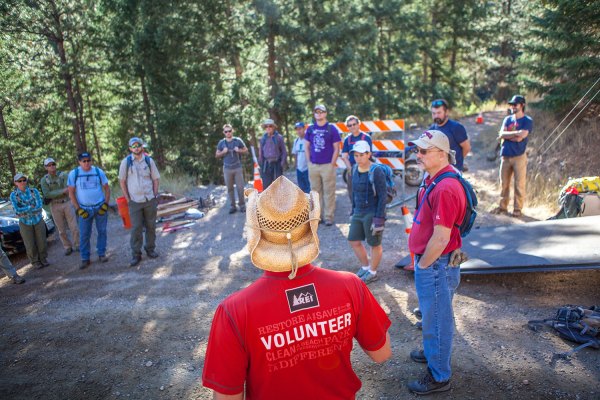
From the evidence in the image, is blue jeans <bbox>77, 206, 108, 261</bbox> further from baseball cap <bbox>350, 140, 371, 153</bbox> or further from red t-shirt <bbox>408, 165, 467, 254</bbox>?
red t-shirt <bbox>408, 165, 467, 254</bbox>

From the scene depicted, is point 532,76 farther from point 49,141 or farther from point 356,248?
point 49,141

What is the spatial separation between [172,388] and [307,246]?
2.91m

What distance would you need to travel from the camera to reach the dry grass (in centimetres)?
866

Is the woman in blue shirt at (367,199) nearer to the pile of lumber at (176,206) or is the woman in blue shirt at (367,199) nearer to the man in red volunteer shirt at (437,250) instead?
the man in red volunteer shirt at (437,250)

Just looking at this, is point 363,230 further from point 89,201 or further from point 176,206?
point 176,206

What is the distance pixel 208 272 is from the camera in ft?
22.2

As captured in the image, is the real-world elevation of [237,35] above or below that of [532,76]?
above

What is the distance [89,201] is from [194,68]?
11.7 metres

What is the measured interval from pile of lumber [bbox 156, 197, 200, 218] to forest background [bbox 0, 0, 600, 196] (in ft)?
13.9

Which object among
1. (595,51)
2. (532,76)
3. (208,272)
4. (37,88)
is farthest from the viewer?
(37,88)

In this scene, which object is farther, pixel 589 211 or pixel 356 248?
pixel 589 211

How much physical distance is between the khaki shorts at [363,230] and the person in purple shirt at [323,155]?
3.01 m

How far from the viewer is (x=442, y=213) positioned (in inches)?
116

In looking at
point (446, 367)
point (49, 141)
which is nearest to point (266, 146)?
point (446, 367)
